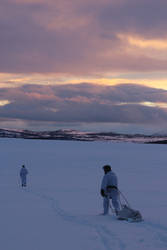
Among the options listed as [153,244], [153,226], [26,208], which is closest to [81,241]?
[153,244]

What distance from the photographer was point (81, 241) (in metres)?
6.07

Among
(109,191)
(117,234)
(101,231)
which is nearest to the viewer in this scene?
(117,234)

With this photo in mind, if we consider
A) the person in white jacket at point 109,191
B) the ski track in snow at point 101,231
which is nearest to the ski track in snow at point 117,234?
the ski track in snow at point 101,231

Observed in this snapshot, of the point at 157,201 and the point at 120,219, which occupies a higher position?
the point at 157,201

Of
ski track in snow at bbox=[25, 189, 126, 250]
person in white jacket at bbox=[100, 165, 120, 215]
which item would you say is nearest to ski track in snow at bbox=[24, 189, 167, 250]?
ski track in snow at bbox=[25, 189, 126, 250]

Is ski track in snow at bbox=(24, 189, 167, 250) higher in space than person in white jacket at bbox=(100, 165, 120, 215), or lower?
lower

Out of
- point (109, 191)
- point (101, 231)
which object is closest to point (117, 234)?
point (101, 231)

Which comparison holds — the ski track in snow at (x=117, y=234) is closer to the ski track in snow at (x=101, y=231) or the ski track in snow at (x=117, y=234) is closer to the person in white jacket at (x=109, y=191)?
the ski track in snow at (x=101, y=231)

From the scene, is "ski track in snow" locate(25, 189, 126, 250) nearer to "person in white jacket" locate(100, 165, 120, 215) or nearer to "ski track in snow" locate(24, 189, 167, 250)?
"ski track in snow" locate(24, 189, 167, 250)

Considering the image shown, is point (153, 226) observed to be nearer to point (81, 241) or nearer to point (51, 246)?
point (81, 241)

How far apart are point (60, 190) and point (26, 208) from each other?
14.9 feet

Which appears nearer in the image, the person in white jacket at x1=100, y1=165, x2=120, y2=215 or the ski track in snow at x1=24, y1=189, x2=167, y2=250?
the ski track in snow at x1=24, y1=189, x2=167, y2=250

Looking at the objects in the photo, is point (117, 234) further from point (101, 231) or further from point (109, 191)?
point (109, 191)

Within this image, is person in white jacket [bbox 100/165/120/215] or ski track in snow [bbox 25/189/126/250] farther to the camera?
person in white jacket [bbox 100/165/120/215]
